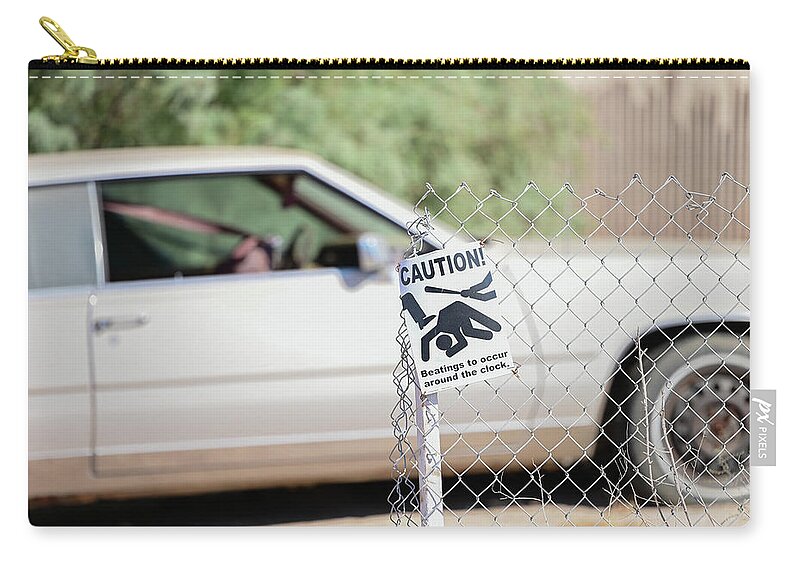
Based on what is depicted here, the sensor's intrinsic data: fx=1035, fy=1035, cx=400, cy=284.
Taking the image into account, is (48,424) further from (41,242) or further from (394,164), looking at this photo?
(394,164)

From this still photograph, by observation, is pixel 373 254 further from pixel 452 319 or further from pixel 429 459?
pixel 429 459

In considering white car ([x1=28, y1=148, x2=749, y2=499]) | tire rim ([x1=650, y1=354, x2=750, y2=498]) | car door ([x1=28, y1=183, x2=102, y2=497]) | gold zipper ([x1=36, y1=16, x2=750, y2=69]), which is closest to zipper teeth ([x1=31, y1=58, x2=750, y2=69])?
gold zipper ([x1=36, y1=16, x2=750, y2=69])

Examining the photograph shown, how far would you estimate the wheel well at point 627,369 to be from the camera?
2771 mm

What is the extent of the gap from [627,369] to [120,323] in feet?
4.50

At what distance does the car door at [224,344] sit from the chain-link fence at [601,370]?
0.15m

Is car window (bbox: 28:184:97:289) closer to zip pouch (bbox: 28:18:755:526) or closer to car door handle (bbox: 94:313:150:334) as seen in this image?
Answer: zip pouch (bbox: 28:18:755:526)

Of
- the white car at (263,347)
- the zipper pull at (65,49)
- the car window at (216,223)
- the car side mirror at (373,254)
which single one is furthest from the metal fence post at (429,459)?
the zipper pull at (65,49)

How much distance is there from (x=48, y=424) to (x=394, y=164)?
1.16m

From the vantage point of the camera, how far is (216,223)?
2799 millimetres

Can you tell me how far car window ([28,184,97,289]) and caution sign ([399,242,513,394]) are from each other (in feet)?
2.88

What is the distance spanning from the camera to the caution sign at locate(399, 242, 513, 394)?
258 cm

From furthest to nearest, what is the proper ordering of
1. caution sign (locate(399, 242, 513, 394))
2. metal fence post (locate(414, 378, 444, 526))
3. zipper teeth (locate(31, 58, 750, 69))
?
zipper teeth (locate(31, 58, 750, 69))
caution sign (locate(399, 242, 513, 394))
metal fence post (locate(414, 378, 444, 526))

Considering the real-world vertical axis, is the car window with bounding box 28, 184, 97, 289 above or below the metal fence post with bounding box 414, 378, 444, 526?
above

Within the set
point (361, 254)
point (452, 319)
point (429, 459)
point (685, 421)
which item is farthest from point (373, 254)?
point (685, 421)
